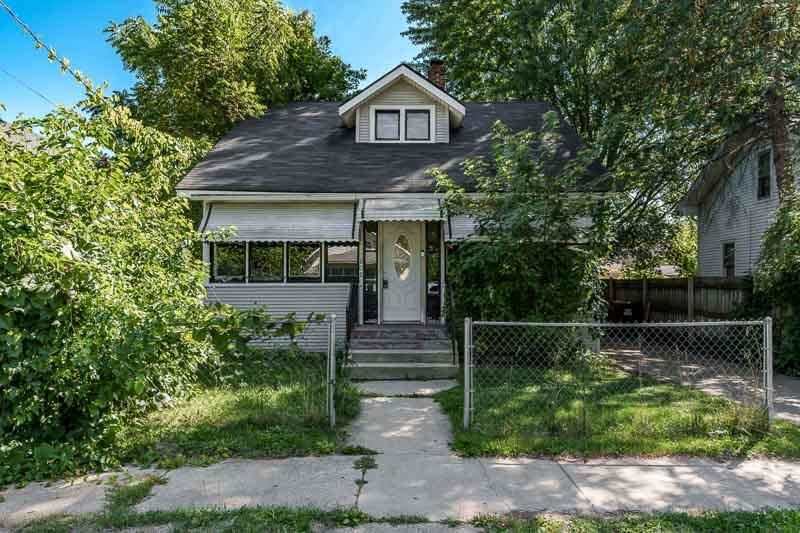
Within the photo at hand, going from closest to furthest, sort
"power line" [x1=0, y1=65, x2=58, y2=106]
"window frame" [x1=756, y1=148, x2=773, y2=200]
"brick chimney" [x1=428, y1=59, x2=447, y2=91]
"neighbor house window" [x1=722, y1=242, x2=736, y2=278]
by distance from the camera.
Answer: "power line" [x1=0, y1=65, x2=58, y2=106]
"window frame" [x1=756, y1=148, x2=773, y2=200]
"brick chimney" [x1=428, y1=59, x2=447, y2=91]
"neighbor house window" [x1=722, y1=242, x2=736, y2=278]

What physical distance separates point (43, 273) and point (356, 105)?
9.12 m

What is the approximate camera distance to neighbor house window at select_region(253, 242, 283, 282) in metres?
10.8

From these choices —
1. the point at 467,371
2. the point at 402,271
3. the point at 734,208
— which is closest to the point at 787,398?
the point at 467,371

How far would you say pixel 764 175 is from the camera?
563 inches

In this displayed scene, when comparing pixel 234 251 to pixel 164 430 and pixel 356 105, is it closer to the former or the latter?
pixel 356 105

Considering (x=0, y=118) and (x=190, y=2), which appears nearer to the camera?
(x=0, y=118)

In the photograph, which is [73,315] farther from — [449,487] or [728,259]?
[728,259]

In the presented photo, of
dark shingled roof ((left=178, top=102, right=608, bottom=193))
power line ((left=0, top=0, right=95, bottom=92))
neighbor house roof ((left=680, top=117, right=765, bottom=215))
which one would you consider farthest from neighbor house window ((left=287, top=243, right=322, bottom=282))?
neighbor house roof ((left=680, top=117, right=765, bottom=215))

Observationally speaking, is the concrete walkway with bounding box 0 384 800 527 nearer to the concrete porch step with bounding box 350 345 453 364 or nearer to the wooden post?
the concrete porch step with bounding box 350 345 453 364

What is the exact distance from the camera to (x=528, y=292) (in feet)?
29.3

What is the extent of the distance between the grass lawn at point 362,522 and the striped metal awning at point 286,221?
261 inches

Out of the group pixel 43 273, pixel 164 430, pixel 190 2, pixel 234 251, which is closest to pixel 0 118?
pixel 43 273

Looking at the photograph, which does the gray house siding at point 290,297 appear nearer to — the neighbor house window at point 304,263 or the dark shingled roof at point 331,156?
the neighbor house window at point 304,263

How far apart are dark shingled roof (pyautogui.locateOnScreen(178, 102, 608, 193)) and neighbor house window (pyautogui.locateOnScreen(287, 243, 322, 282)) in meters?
1.35
